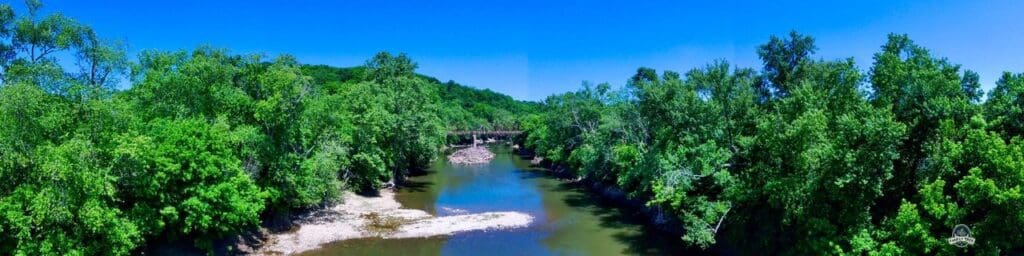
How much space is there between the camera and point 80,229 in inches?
792

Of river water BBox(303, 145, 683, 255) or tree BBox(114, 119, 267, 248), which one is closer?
tree BBox(114, 119, 267, 248)

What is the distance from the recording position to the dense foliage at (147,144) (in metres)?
19.8

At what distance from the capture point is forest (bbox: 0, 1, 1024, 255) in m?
18.3

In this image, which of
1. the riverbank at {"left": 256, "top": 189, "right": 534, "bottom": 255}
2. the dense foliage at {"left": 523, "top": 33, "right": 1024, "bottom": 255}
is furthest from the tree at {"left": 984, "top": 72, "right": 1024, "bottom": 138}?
the riverbank at {"left": 256, "top": 189, "right": 534, "bottom": 255}

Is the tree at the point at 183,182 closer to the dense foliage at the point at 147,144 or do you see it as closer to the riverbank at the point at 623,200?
the dense foliage at the point at 147,144

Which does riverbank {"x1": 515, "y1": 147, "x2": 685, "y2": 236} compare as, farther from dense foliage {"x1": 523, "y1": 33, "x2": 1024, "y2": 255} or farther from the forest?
dense foliage {"x1": 523, "y1": 33, "x2": 1024, "y2": 255}

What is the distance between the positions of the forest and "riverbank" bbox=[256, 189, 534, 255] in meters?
1.94

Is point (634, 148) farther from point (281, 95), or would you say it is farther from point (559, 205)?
point (281, 95)

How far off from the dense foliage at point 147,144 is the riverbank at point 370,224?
153 centimetres

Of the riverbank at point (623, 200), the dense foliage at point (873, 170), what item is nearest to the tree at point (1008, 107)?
the dense foliage at point (873, 170)

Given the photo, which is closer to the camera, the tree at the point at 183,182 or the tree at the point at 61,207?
the tree at the point at 61,207

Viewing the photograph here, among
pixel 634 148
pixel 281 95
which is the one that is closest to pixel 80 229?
pixel 281 95

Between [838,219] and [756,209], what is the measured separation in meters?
5.28

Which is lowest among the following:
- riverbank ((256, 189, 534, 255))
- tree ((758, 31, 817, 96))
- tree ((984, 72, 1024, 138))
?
riverbank ((256, 189, 534, 255))
